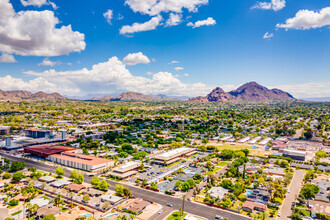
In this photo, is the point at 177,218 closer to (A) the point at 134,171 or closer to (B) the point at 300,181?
(A) the point at 134,171

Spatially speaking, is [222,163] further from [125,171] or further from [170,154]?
[125,171]

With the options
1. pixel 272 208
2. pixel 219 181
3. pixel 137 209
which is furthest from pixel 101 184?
pixel 272 208

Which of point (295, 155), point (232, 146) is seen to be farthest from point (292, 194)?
point (232, 146)

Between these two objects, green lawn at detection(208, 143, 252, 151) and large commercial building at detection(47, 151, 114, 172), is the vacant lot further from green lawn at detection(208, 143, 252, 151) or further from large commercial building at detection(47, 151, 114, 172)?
large commercial building at detection(47, 151, 114, 172)

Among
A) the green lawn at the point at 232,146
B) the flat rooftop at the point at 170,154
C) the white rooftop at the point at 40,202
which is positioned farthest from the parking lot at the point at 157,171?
the green lawn at the point at 232,146

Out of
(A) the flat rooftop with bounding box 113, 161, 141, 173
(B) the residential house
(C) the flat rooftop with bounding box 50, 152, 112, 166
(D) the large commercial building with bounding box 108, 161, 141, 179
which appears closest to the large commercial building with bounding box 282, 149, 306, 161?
(B) the residential house

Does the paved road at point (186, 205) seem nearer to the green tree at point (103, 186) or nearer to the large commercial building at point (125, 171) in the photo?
the green tree at point (103, 186)
